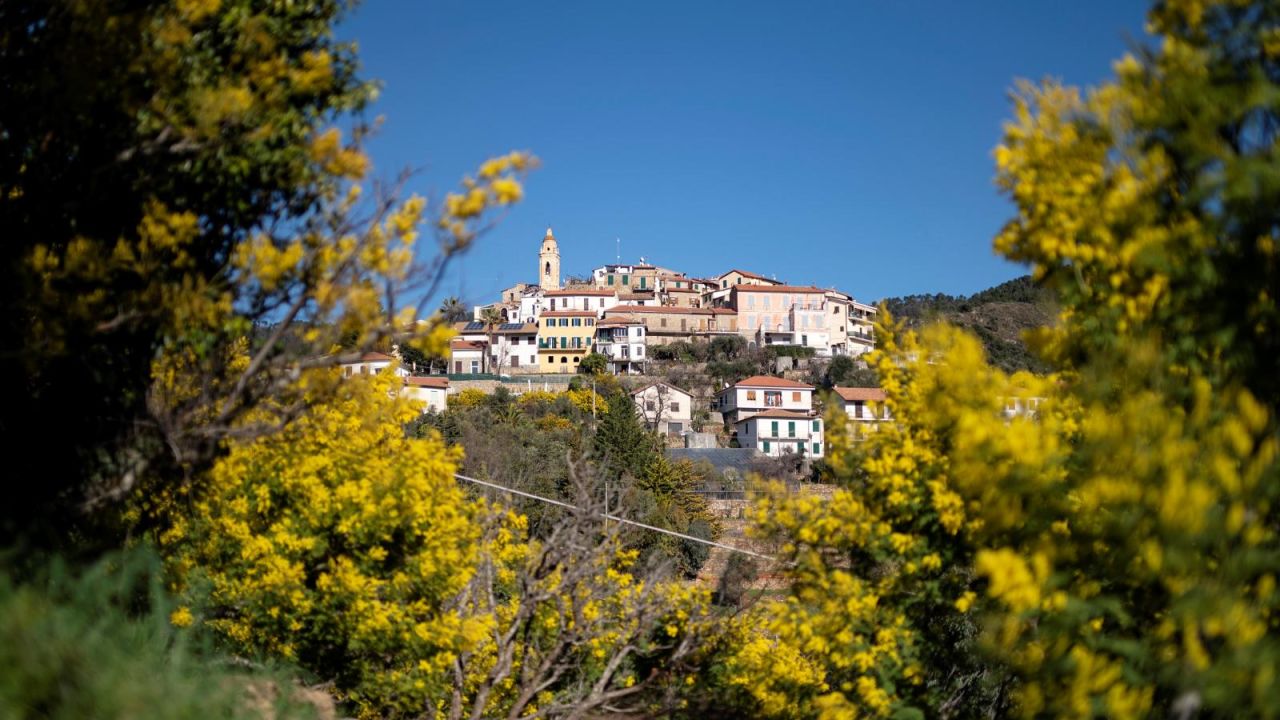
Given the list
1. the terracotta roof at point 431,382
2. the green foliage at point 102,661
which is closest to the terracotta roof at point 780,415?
the terracotta roof at point 431,382

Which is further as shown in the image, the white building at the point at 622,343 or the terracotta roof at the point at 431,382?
the white building at the point at 622,343

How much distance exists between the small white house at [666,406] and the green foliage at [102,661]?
68748mm

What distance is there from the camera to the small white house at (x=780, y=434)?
71375mm

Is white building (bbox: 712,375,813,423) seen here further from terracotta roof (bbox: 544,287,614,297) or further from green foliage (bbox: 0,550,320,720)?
green foliage (bbox: 0,550,320,720)

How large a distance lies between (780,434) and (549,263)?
7340 centimetres

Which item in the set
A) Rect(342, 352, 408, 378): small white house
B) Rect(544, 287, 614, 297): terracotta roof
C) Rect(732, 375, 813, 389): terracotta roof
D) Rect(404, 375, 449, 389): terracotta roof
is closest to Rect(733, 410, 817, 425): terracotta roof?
Rect(732, 375, 813, 389): terracotta roof

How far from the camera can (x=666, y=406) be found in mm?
78000

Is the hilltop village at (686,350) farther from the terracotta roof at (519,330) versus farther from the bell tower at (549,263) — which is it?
the bell tower at (549,263)

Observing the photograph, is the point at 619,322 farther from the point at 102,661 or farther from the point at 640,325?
the point at 102,661

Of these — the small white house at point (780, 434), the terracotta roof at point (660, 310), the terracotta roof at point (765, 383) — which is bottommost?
the small white house at point (780, 434)

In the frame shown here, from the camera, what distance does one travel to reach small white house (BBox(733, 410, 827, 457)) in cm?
7138

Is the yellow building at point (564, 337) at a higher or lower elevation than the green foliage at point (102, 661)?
higher

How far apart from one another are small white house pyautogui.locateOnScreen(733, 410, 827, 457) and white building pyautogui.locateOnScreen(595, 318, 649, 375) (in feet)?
66.5

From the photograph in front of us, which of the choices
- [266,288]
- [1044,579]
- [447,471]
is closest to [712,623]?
[447,471]
